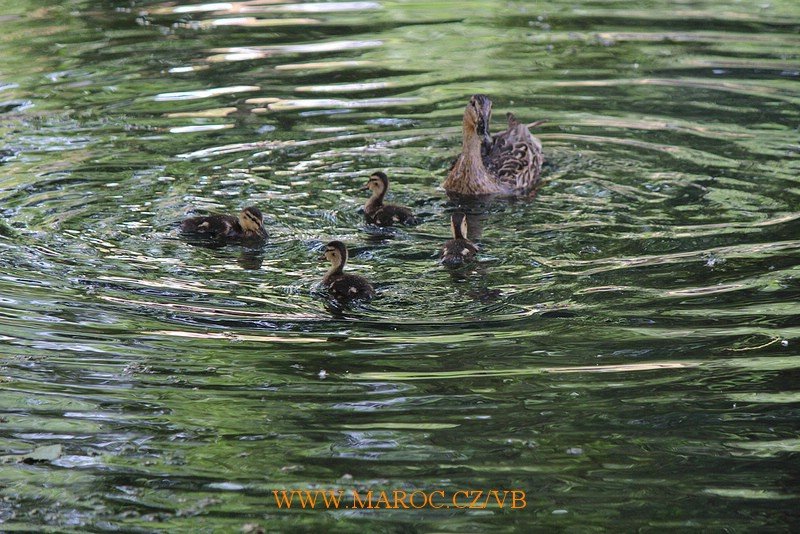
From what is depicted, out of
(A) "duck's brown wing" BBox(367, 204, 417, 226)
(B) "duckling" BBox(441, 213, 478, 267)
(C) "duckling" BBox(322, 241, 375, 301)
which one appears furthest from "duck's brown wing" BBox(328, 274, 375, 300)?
(A) "duck's brown wing" BBox(367, 204, 417, 226)

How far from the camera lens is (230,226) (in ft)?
25.2

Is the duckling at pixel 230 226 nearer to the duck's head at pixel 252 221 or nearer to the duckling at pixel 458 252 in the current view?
the duck's head at pixel 252 221

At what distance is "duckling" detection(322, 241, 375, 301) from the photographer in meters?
6.55

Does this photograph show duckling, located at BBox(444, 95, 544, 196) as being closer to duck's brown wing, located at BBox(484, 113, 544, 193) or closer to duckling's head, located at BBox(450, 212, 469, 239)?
duck's brown wing, located at BBox(484, 113, 544, 193)

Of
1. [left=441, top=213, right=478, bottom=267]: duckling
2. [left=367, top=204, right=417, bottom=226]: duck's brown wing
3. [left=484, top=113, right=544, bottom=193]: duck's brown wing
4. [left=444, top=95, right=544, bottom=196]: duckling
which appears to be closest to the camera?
[left=441, top=213, right=478, bottom=267]: duckling

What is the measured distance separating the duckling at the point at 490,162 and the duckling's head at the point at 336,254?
2174mm

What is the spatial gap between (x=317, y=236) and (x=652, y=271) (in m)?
2.23

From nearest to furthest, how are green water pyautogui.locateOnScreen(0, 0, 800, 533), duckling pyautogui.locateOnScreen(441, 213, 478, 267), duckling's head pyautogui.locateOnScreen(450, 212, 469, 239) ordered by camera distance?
green water pyautogui.locateOnScreen(0, 0, 800, 533) → duckling pyautogui.locateOnScreen(441, 213, 478, 267) → duckling's head pyautogui.locateOnScreen(450, 212, 469, 239)

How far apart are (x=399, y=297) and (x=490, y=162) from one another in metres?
3.05

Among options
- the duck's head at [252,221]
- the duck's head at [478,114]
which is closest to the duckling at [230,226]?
the duck's head at [252,221]

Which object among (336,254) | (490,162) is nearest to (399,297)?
(336,254)

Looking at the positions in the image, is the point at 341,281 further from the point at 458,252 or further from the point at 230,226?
the point at 230,226

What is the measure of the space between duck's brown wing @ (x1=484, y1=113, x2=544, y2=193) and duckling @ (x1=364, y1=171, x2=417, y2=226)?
1197 mm

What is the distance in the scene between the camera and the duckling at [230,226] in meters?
7.63
